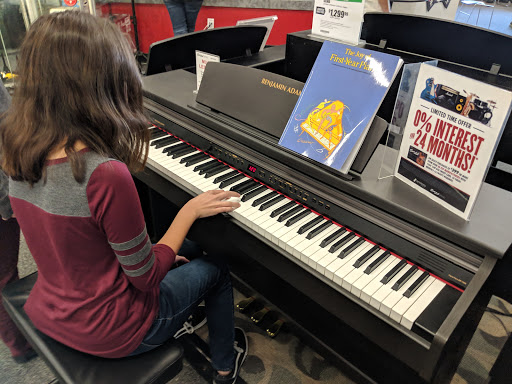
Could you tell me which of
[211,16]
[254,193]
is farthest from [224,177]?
[211,16]

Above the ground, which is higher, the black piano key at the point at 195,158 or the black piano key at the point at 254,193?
the black piano key at the point at 195,158

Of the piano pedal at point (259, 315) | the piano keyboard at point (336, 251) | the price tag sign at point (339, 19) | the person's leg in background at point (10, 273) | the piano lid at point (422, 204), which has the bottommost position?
the piano pedal at point (259, 315)

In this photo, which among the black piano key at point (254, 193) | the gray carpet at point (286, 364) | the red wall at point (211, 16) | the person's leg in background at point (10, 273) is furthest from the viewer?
the red wall at point (211, 16)

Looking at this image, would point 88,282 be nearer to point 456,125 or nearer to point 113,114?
point 113,114

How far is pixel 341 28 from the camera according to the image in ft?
5.18

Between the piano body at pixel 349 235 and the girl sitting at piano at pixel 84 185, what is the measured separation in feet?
1.06

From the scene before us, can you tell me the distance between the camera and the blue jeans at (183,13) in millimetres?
4230

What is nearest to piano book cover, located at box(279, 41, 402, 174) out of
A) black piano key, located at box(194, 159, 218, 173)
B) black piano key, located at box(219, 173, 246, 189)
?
black piano key, located at box(219, 173, 246, 189)

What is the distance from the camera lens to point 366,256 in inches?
38.9

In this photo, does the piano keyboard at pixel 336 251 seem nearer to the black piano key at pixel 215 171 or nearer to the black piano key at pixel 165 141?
the black piano key at pixel 215 171

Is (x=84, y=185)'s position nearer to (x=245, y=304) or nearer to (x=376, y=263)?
(x=376, y=263)

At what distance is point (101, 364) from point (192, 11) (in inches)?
165

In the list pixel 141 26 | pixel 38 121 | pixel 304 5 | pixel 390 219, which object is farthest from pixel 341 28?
pixel 141 26

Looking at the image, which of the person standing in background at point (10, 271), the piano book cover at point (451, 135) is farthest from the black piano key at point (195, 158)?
the piano book cover at point (451, 135)
